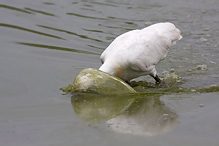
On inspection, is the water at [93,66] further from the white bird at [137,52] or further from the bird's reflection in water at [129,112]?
the white bird at [137,52]

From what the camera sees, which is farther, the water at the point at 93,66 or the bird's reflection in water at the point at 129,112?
the bird's reflection in water at the point at 129,112

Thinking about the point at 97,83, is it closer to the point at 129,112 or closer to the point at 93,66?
the point at 129,112

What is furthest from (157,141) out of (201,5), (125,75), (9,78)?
(201,5)

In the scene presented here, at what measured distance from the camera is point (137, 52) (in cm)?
653

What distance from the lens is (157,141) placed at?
4.28m

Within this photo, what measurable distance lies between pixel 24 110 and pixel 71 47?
349 centimetres

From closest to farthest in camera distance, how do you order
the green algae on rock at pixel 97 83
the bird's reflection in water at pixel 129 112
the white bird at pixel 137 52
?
the bird's reflection in water at pixel 129 112 → the green algae on rock at pixel 97 83 → the white bird at pixel 137 52

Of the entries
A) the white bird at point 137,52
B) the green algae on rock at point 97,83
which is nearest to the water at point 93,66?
the green algae on rock at point 97,83

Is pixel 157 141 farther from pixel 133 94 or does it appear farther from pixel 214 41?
pixel 214 41

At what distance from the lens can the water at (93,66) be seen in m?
4.57

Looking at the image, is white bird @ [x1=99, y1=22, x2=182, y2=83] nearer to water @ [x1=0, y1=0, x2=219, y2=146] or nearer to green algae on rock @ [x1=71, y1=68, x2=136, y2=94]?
green algae on rock @ [x1=71, y1=68, x2=136, y2=94]

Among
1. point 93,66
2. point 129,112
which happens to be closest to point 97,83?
point 129,112

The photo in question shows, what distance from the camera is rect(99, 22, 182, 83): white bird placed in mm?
6250

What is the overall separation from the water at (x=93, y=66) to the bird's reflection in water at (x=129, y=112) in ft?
0.04
